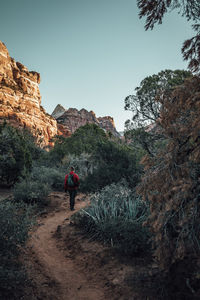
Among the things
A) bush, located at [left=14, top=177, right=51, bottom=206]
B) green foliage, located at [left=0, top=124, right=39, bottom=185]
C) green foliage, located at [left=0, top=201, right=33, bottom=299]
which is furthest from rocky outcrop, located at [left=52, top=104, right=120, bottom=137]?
green foliage, located at [left=0, top=201, right=33, bottom=299]

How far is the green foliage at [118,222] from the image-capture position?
155 inches

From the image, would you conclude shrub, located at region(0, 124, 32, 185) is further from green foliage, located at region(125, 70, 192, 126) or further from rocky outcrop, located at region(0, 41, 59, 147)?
rocky outcrop, located at region(0, 41, 59, 147)

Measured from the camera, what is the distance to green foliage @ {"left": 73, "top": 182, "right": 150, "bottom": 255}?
3.94 m

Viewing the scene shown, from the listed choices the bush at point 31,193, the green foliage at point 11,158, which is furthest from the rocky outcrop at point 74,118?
the bush at point 31,193

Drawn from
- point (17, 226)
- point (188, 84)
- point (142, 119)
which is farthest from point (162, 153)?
point (142, 119)

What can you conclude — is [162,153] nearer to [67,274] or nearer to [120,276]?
[120,276]

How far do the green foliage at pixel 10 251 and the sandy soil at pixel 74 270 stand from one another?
0.25 metres

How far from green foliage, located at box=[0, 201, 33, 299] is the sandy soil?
25 cm

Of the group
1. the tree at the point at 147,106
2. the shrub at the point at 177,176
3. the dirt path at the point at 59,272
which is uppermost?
the tree at the point at 147,106

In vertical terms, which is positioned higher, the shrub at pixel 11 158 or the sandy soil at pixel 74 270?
the shrub at pixel 11 158

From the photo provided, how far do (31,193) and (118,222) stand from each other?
5.10m

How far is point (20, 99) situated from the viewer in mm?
59469

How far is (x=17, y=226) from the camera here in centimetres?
361

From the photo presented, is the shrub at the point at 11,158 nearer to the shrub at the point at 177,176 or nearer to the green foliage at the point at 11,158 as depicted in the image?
the green foliage at the point at 11,158
